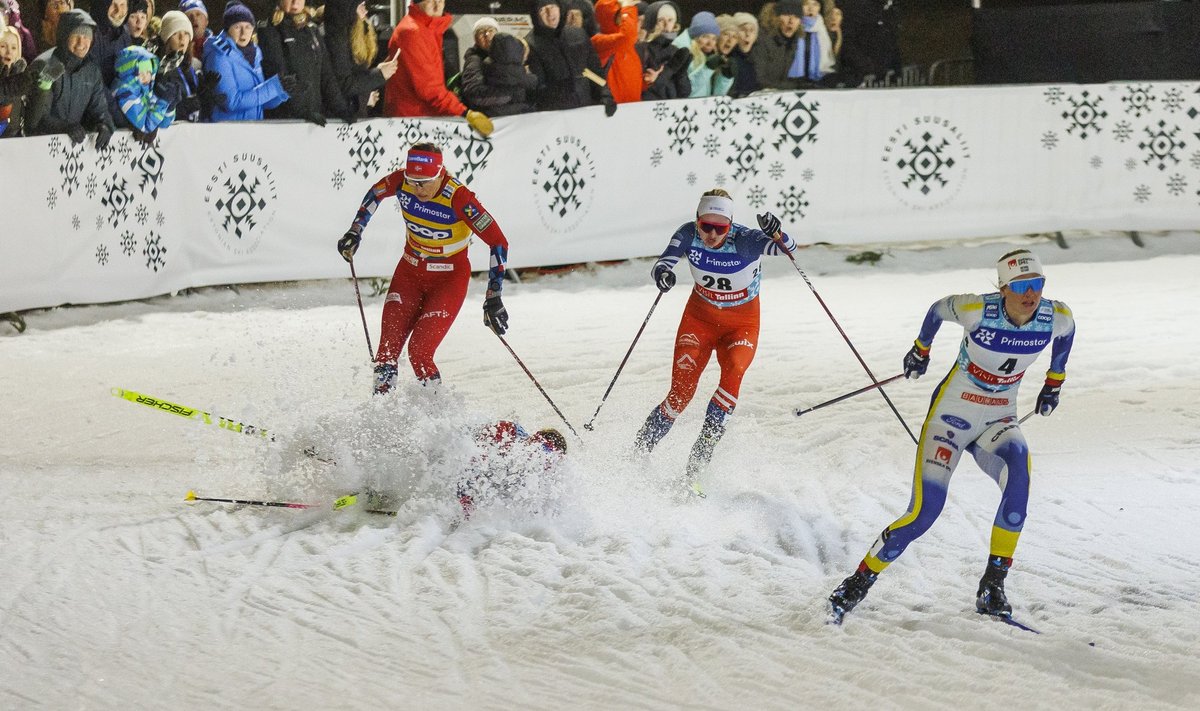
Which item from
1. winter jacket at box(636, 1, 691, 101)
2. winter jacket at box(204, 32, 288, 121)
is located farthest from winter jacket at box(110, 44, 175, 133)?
winter jacket at box(636, 1, 691, 101)

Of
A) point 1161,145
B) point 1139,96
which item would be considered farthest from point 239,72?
point 1161,145

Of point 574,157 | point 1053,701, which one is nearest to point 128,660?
point 1053,701

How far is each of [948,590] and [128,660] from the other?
351 centimetres

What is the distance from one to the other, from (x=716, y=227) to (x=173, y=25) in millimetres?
5530

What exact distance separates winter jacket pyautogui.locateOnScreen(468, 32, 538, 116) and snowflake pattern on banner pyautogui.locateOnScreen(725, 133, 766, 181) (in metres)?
2.00

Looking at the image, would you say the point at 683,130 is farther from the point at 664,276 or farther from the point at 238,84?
the point at 664,276

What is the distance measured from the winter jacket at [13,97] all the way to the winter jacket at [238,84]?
1.53m

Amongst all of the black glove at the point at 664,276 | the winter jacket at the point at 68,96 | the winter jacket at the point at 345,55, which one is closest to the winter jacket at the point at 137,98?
the winter jacket at the point at 68,96

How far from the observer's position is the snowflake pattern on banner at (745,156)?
1320cm

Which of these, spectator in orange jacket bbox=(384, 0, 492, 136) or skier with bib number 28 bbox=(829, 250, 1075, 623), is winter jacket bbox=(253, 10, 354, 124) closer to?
spectator in orange jacket bbox=(384, 0, 492, 136)

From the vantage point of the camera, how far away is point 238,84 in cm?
1163

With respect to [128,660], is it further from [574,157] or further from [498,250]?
[574,157]

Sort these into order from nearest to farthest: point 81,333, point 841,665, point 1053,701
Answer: point 1053,701 < point 841,665 < point 81,333

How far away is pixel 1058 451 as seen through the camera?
834 centimetres
